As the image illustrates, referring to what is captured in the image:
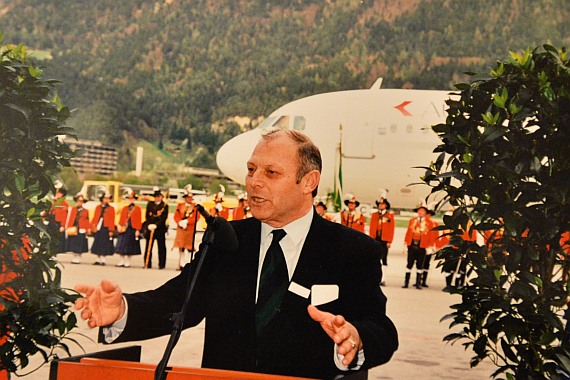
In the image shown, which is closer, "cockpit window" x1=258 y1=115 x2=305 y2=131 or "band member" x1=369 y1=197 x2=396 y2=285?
"band member" x1=369 y1=197 x2=396 y2=285

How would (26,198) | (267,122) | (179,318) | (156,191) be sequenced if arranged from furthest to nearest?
(156,191), (267,122), (26,198), (179,318)

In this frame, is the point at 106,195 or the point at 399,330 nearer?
the point at 399,330

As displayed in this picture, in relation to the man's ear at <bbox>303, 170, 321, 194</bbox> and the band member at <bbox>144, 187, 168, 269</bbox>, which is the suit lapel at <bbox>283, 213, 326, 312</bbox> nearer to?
the man's ear at <bbox>303, 170, 321, 194</bbox>

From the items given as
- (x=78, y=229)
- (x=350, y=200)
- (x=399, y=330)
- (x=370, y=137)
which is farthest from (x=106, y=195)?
(x=399, y=330)

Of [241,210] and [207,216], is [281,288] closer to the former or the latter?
[207,216]

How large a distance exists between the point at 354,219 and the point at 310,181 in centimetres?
675

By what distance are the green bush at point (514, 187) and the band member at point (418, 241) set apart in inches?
172

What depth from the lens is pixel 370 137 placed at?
371 inches

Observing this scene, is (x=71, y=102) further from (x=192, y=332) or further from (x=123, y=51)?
(x=192, y=332)

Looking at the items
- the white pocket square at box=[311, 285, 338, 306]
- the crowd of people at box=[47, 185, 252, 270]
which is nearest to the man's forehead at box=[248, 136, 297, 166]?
the white pocket square at box=[311, 285, 338, 306]

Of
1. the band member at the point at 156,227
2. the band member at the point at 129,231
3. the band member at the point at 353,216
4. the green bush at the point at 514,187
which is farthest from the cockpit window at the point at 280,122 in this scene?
the green bush at the point at 514,187

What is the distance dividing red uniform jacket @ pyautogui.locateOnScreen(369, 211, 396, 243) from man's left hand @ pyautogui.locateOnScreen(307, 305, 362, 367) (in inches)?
284

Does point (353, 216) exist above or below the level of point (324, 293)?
below

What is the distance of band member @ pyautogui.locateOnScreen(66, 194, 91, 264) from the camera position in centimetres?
970
